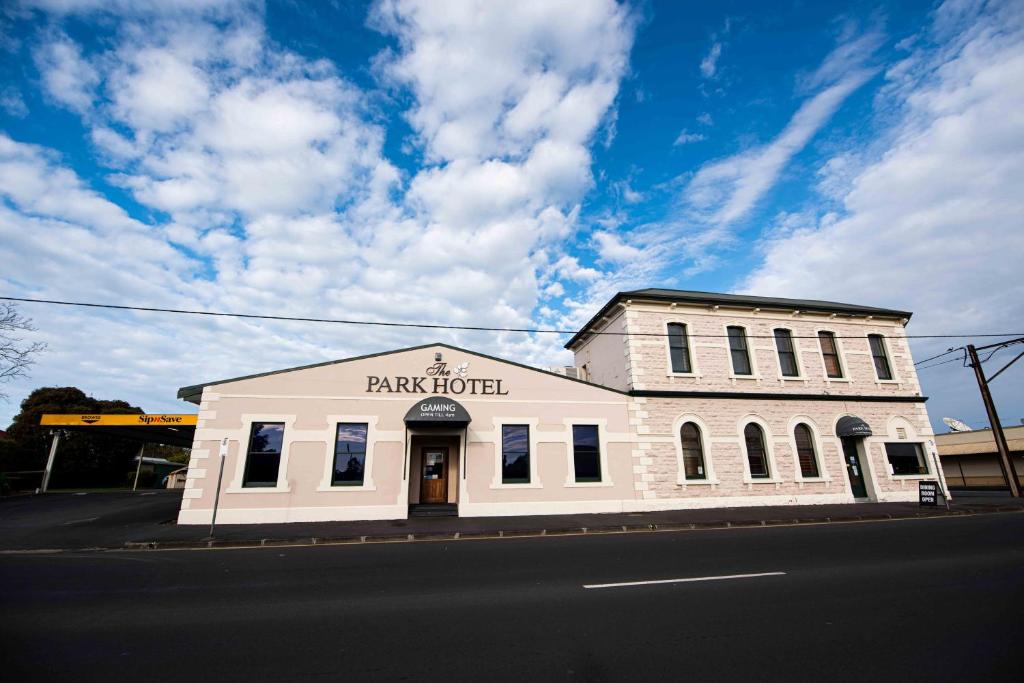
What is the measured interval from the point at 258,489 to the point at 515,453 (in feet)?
26.9

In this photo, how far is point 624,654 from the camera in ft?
13.9

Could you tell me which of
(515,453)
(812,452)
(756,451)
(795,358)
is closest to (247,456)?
(515,453)

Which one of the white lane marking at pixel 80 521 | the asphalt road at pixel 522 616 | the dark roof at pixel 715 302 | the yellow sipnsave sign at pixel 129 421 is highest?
the dark roof at pixel 715 302

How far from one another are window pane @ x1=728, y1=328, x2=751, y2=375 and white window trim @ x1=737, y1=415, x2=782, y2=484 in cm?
200

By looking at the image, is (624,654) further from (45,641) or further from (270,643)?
(45,641)

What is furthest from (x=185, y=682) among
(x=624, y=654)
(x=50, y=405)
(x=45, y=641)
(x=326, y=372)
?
(x=50, y=405)

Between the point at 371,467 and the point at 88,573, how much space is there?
24.1 feet

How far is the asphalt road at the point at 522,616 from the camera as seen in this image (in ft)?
13.2

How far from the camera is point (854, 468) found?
61.9 feet

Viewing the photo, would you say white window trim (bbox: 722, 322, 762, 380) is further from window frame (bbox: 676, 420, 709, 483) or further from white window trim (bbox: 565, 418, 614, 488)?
white window trim (bbox: 565, 418, 614, 488)

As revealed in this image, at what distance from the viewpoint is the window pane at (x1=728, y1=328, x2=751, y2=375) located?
18812 millimetres

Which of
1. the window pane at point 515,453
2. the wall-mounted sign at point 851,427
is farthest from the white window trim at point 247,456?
the wall-mounted sign at point 851,427

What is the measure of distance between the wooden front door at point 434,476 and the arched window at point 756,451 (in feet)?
38.4

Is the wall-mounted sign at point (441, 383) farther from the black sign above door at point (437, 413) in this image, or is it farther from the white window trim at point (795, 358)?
the white window trim at point (795, 358)
